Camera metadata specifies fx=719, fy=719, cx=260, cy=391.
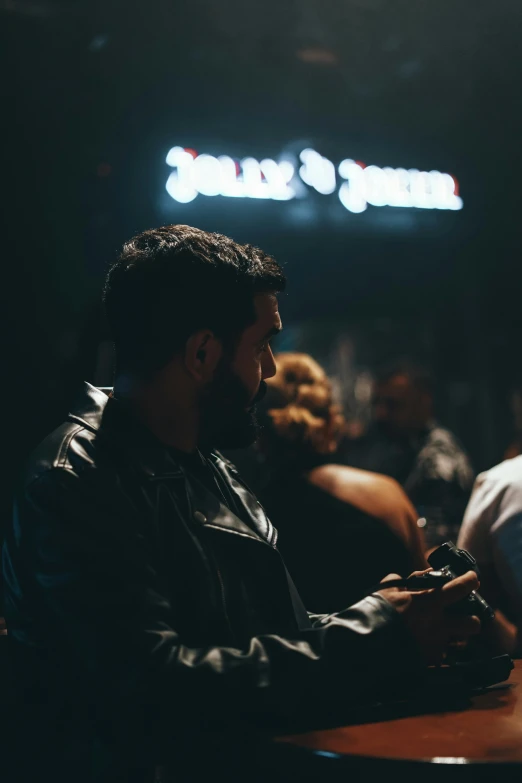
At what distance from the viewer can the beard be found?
1485 millimetres

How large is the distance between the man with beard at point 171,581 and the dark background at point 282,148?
2566 mm

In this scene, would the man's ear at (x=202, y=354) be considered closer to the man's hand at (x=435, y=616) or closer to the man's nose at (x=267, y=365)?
the man's nose at (x=267, y=365)

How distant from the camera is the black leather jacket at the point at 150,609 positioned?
1127 mm

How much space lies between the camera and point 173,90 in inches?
217

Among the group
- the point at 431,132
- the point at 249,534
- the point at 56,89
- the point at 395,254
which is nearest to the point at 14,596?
the point at 249,534

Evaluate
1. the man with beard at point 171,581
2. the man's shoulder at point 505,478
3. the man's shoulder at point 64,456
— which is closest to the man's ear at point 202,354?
the man with beard at point 171,581

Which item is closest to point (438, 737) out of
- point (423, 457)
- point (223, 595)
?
point (223, 595)

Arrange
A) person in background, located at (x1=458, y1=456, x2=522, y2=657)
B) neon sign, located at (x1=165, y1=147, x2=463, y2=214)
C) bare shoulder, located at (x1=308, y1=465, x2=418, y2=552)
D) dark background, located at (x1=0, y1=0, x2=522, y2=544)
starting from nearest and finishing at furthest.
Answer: person in background, located at (x1=458, y1=456, x2=522, y2=657), bare shoulder, located at (x1=308, y1=465, x2=418, y2=552), dark background, located at (x1=0, y1=0, x2=522, y2=544), neon sign, located at (x1=165, y1=147, x2=463, y2=214)

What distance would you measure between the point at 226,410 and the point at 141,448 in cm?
22

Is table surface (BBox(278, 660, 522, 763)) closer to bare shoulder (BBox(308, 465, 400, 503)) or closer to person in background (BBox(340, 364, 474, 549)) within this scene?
bare shoulder (BBox(308, 465, 400, 503))

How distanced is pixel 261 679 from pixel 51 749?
0.44 metres

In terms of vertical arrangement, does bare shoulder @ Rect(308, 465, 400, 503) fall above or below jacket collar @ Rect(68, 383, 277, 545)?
below

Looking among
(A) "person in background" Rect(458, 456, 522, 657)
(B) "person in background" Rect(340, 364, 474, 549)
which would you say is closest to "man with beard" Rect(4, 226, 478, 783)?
(A) "person in background" Rect(458, 456, 522, 657)

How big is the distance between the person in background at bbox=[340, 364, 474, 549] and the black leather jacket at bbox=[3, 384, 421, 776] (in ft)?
8.49
